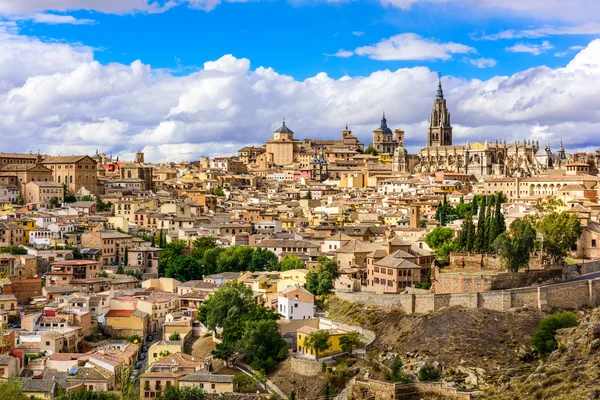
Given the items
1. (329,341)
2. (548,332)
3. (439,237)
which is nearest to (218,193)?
(439,237)

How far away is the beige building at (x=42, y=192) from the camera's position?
71.7 metres

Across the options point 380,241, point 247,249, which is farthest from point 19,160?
point 380,241

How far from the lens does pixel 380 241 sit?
2096 inches

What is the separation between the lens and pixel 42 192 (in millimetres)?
71875

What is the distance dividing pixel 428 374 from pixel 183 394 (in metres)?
8.99

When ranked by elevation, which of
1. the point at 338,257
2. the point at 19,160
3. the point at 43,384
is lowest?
the point at 43,384

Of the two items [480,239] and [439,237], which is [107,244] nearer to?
[439,237]

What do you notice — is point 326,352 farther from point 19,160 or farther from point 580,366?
point 19,160

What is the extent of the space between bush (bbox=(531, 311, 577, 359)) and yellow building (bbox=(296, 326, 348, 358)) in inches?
306

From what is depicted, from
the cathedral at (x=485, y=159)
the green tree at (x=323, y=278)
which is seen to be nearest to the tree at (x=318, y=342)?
the green tree at (x=323, y=278)

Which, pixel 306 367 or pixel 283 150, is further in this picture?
pixel 283 150

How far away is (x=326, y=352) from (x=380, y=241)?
1685 centimetres

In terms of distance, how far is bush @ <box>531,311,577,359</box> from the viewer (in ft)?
113

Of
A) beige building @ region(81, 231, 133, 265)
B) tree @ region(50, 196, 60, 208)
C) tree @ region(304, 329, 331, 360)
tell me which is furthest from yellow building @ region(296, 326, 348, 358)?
tree @ region(50, 196, 60, 208)
